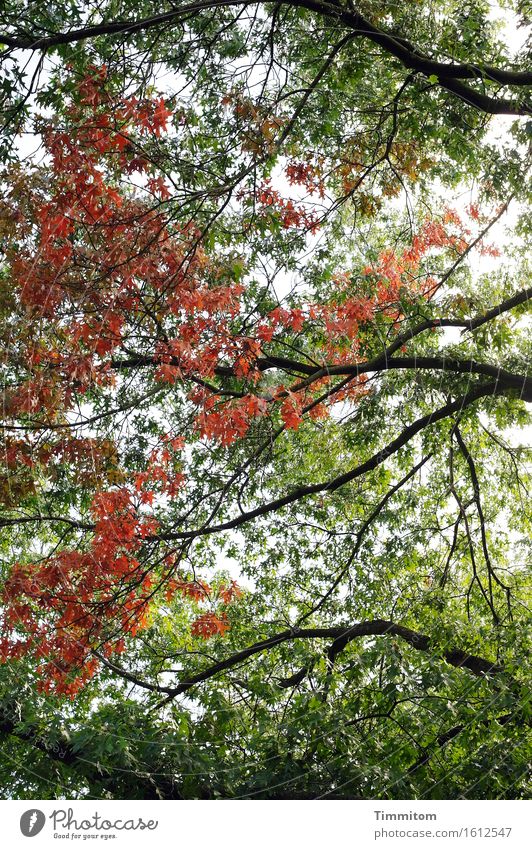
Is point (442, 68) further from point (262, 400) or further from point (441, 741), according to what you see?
point (441, 741)

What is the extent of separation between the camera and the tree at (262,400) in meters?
4.00

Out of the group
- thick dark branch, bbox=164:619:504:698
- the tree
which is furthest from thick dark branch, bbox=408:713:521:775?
thick dark branch, bbox=164:619:504:698

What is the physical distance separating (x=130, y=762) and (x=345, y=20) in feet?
12.6

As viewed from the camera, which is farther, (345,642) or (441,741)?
Answer: (345,642)
